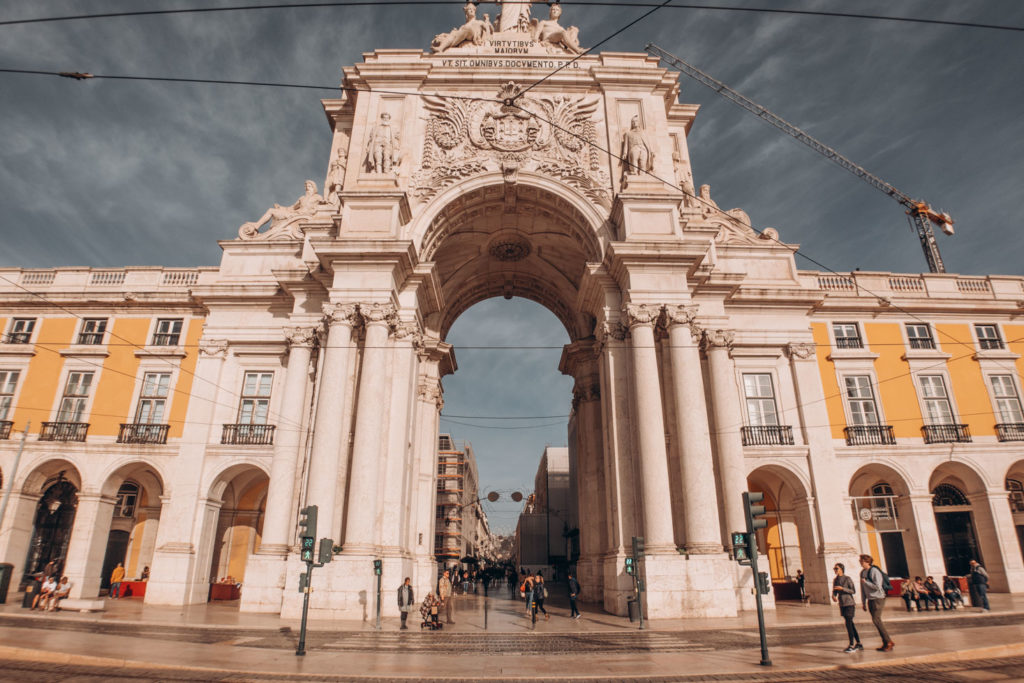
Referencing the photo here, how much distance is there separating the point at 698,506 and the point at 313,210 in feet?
69.3

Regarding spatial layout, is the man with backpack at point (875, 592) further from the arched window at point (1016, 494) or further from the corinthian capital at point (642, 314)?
the arched window at point (1016, 494)

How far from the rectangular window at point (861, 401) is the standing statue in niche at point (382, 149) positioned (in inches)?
877

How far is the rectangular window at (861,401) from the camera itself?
84.8ft

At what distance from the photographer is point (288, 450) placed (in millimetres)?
22250

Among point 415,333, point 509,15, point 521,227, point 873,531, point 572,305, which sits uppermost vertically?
point 509,15

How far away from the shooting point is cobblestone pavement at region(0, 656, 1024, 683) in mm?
9188

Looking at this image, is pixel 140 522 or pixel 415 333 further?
pixel 140 522

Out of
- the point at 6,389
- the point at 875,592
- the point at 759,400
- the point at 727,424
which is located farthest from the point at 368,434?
the point at 6,389

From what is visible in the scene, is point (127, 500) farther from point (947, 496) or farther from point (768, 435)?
point (947, 496)

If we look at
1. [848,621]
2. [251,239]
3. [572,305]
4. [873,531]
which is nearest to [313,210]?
[251,239]

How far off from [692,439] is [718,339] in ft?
17.6

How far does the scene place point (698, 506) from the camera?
19.4 m

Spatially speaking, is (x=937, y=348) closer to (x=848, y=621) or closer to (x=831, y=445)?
(x=831, y=445)

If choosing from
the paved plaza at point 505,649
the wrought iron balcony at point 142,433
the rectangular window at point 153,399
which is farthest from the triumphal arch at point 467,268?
the paved plaza at point 505,649
